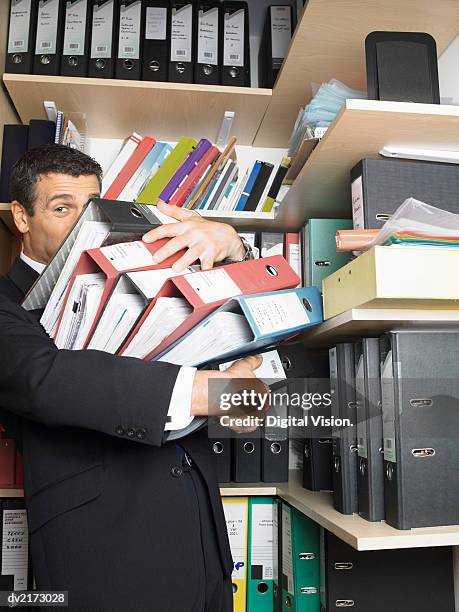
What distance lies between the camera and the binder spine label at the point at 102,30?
71.7 inches

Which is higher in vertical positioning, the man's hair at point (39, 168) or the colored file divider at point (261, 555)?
the man's hair at point (39, 168)

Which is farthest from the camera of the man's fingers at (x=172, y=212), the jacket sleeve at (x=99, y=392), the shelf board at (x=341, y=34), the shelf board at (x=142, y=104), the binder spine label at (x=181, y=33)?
the binder spine label at (x=181, y=33)

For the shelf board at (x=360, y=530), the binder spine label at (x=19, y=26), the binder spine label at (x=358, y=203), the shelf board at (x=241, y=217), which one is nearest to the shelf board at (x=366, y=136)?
the binder spine label at (x=358, y=203)

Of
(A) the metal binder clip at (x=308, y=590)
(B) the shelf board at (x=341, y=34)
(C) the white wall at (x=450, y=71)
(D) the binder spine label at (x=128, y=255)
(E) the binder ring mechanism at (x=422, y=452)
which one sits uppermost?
(B) the shelf board at (x=341, y=34)

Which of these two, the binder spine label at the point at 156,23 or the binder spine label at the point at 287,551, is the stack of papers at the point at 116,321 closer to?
the binder spine label at the point at 287,551

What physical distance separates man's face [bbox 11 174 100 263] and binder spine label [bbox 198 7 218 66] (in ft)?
2.61

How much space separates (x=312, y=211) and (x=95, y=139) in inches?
34.9

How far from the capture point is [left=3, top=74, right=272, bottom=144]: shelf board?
5.66 ft

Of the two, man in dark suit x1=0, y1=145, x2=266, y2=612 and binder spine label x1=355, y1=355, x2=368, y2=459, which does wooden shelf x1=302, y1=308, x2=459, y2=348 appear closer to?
binder spine label x1=355, y1=355, x2=368, y2=459

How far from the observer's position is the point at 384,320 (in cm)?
106

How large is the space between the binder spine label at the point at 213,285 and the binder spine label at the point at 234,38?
1.19 metres

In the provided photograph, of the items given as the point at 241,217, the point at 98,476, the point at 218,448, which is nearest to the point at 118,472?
the point at 98,476

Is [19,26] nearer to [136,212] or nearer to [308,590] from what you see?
[136,212]

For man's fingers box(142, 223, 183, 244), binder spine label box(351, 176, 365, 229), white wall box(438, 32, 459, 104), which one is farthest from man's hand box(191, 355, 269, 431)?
white wall box(438, 32, 459, 104)
